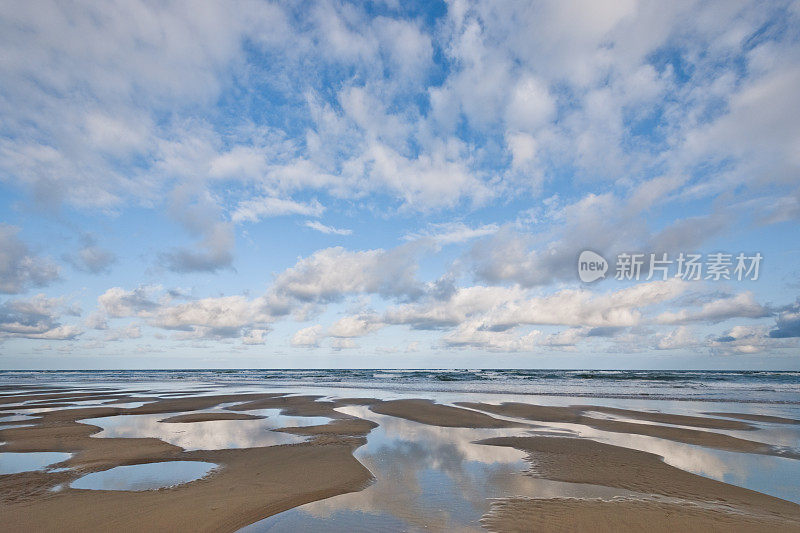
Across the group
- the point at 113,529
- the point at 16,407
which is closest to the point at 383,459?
the point at 113,529

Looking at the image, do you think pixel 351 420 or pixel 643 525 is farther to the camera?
pixel 351 420

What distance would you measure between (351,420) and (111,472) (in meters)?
9.89

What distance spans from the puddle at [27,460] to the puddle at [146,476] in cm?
219

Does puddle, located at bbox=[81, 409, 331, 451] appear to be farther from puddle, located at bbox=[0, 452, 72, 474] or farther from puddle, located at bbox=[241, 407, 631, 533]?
puddle, located at bbox=[241, 407, 631, 533]

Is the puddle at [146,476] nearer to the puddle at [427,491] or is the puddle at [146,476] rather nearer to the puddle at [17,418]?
the puddle at [427,491]

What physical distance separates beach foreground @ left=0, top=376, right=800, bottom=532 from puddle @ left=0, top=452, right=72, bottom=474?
0.13 metres

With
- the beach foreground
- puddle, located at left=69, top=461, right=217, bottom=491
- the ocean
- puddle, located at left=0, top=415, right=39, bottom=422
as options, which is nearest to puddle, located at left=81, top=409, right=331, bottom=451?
the beach foreground

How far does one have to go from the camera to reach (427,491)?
8164 mm

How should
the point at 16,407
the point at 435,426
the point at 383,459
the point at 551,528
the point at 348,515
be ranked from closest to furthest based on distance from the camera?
the point at 551,528 → the point at 348,515 → the point at 383,459 → the point at 435,426 → the point at 16,407

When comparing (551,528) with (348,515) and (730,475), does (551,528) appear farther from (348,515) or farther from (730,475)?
(730,475)

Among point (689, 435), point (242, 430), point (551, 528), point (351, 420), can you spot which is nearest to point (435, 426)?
point (351, 420)

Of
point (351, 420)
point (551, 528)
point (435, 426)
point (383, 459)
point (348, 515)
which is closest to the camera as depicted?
point (551, 528)

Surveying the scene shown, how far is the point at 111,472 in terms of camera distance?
9.75m

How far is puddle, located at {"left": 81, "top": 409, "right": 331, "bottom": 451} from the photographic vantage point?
13.4 metres
